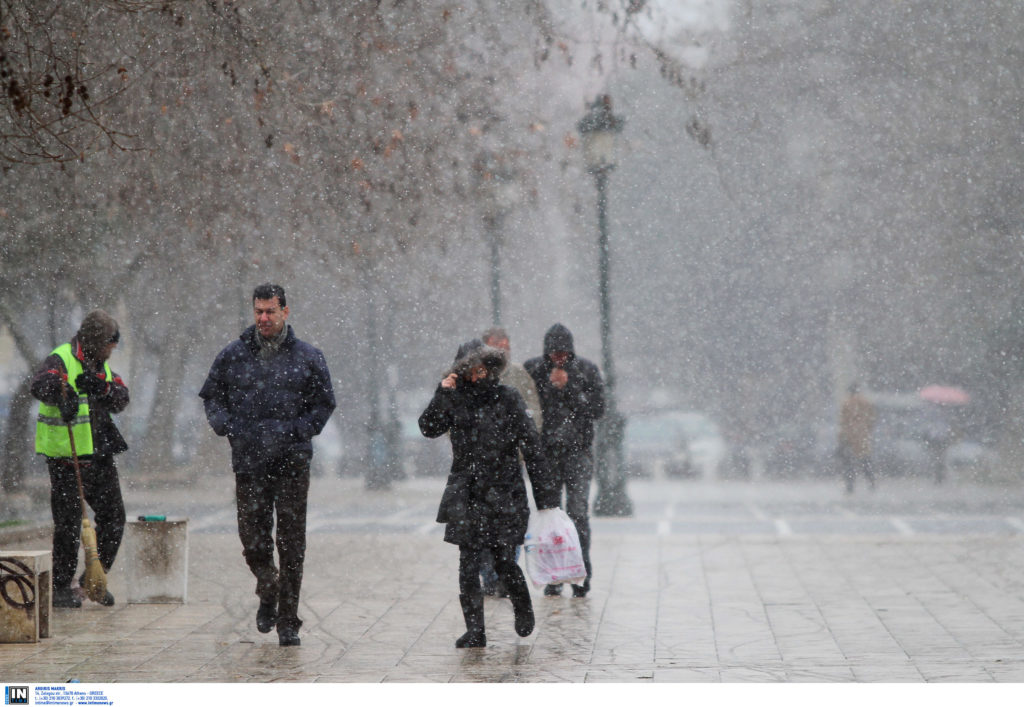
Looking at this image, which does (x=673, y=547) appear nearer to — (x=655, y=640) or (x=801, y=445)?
(x=655, y=640)

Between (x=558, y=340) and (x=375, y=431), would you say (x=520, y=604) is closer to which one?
Result: (x=558, y=340)

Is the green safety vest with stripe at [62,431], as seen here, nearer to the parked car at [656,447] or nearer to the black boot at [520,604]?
the black boot at [520,604]

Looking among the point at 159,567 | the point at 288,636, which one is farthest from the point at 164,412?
the point at 288,636

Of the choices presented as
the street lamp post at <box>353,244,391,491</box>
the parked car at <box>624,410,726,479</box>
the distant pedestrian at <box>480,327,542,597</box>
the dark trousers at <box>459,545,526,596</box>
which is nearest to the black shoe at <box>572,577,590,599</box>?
the distant pedestrian at <box>480,327,542,597</box>

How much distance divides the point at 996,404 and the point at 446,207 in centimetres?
1493

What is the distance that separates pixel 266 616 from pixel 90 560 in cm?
144

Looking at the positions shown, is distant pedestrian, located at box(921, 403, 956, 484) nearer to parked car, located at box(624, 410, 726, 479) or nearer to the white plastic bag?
parked car, located at box(624, 410, 726, 479)

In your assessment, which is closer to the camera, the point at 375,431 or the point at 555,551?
the point at 555,551

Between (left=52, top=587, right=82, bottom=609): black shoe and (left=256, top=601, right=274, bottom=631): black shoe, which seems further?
(left=52, top=587, right=82, bottom=609): black shoe

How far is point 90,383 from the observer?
8.84 metres

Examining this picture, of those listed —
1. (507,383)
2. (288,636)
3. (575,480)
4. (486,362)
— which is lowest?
(288,636)

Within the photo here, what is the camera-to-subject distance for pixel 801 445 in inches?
1208

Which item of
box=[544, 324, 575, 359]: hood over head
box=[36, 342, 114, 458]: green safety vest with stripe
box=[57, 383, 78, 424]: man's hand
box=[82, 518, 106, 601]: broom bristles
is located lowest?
box=[82, 518, 106, 601]: broom bristles

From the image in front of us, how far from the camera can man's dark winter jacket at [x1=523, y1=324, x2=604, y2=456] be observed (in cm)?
977
